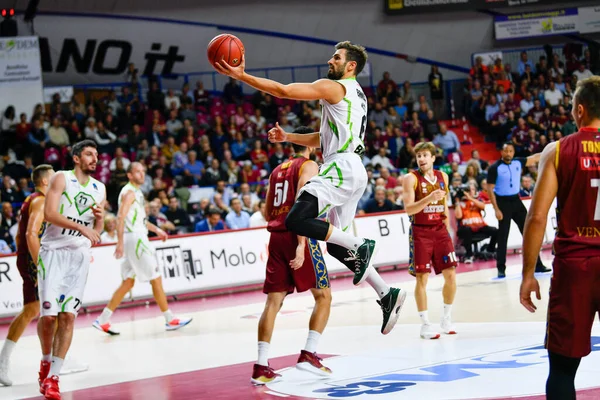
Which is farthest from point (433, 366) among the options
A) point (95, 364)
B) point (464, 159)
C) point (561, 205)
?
point (464, 159)

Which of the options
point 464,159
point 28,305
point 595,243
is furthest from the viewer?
point 464,159

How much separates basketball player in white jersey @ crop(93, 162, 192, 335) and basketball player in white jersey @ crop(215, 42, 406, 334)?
15.5 ft

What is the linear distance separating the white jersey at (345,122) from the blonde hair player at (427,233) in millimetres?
2278

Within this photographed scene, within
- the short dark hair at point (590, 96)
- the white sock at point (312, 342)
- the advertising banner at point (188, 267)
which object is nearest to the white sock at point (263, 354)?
the white sock at point (312, 342)

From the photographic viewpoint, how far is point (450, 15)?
2834 centimetres

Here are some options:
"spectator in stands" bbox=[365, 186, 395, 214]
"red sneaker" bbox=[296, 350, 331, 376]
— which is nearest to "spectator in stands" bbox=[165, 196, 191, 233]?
"spectator in stands" bbox=[365, 186, 395, 214]

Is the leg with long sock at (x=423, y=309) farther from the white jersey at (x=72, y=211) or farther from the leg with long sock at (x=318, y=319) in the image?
the white jersey at (x=72, y=211)

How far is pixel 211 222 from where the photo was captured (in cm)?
1647

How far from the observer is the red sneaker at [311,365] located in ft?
23.4

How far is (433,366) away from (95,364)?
3.69 metres

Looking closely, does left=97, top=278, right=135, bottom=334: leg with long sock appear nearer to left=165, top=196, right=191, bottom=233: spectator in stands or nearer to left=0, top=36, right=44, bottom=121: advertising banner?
left=165, top=196, right=191, bottom=233: spectator in stands

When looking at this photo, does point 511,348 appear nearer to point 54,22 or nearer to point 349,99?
point 349,99

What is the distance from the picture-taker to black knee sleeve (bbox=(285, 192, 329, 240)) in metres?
6.59

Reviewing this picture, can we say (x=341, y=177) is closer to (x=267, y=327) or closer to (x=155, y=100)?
(x=267, y=327)
